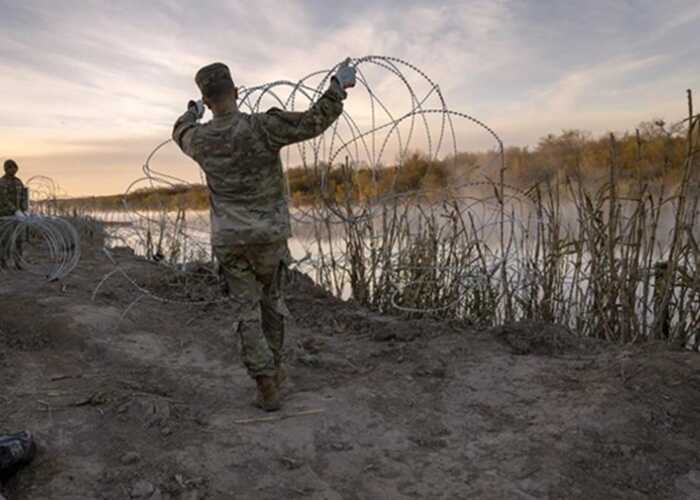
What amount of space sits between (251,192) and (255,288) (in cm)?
50

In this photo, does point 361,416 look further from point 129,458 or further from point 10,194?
point 10,194

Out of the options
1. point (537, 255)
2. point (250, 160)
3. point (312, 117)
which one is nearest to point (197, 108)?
point (250, 160)

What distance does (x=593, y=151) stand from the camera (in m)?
6.11

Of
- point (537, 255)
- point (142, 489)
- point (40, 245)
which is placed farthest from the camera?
point (40, 245)

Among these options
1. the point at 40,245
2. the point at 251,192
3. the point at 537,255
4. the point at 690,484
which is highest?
the point at 251,192

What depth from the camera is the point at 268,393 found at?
3.16m

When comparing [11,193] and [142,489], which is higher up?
[11,193]

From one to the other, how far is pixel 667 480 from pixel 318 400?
1660 millimetres

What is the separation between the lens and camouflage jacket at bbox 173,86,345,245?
2.92m

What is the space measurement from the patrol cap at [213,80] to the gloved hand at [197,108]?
34 centimetres

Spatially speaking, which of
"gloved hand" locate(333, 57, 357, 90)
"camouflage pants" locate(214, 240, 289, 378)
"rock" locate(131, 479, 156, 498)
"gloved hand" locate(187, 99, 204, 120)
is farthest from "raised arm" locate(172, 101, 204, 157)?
"rock" locate(131, 479, 156, 498)

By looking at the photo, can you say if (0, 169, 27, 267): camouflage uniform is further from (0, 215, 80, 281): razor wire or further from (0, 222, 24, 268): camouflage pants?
(0, 215, 80, 281): razor wire

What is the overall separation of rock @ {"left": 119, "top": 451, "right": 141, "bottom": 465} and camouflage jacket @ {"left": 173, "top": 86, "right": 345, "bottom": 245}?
1066 millimetres

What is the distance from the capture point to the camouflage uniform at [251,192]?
2949 millimetres
